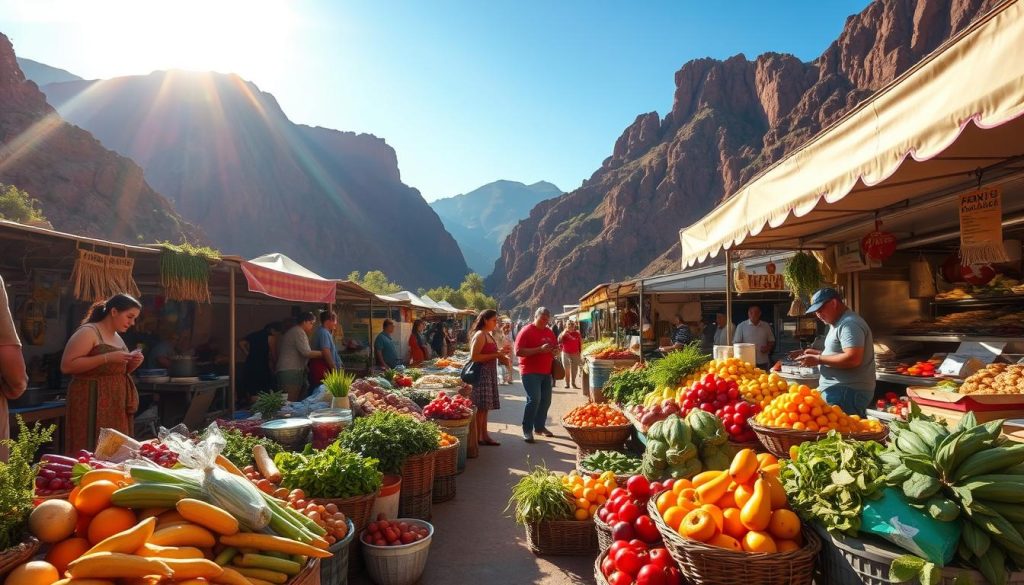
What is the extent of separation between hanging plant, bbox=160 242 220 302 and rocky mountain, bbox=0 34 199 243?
36.2 m

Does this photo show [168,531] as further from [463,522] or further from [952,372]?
[952,372]

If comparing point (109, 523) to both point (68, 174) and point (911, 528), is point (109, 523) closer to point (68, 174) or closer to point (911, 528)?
point (911, 528)

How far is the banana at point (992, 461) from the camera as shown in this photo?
6.79 feet

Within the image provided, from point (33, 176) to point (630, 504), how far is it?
4719 centimetres

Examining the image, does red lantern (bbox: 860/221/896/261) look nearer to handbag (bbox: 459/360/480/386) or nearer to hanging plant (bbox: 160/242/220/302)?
handbag (bbox: 459/360/480/386)

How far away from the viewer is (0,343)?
9.20 feet

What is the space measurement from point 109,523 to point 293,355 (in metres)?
5.69

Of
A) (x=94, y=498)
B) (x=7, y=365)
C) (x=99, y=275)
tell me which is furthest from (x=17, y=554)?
(x=99, y=275)

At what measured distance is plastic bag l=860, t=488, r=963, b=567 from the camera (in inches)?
78.7

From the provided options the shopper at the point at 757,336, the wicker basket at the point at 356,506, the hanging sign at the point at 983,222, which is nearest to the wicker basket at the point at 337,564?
the wicker basket at the point at 356,506

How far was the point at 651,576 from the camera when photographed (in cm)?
259

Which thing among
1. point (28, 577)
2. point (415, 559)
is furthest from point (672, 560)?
point (28, 577)

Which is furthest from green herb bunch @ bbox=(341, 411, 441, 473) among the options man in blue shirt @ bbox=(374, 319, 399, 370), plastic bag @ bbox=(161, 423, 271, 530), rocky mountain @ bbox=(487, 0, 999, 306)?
rocky mountain @ bbox=(487, 0, 999, 306)

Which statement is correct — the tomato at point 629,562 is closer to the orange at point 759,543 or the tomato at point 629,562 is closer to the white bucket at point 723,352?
the orange at point 759,543
